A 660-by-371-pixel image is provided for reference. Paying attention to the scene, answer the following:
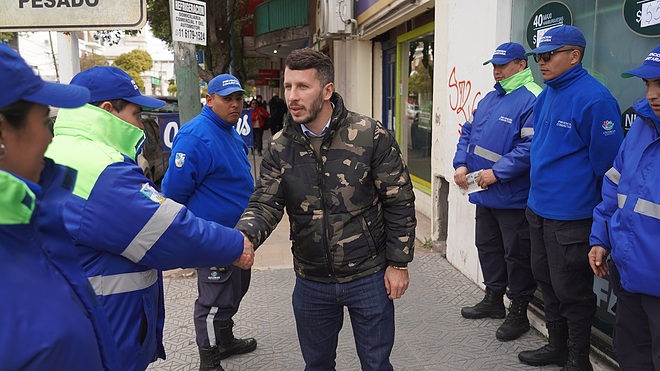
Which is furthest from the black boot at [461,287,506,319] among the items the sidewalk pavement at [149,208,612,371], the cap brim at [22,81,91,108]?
the cap brim at [22,81,91,108]

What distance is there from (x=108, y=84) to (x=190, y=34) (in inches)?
114

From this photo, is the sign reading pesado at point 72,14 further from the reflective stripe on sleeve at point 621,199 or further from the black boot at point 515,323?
the reflective stripe on sleeve at point 621,199

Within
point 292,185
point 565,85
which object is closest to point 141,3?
point 292,185

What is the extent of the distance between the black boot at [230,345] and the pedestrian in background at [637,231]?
239cm

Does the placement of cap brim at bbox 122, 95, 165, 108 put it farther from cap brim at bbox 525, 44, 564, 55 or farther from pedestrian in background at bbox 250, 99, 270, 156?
pedestrian in background at bbox 250, 99, 270, 156

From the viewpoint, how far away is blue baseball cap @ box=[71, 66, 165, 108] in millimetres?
2355

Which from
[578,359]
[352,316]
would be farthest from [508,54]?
[352,316]

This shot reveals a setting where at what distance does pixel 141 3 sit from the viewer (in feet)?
15.5

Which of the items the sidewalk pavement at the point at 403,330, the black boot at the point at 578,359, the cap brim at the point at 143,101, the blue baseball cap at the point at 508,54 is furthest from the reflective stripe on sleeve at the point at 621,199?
the cap brim at the point at 143,101

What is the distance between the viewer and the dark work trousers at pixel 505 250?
3836 mm

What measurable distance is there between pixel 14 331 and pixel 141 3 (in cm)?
413

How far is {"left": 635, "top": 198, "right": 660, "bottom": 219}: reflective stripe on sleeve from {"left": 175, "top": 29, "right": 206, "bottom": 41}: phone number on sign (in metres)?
4.01

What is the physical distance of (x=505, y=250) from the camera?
397cm

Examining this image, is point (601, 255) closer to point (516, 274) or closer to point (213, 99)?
point (516, 274)
